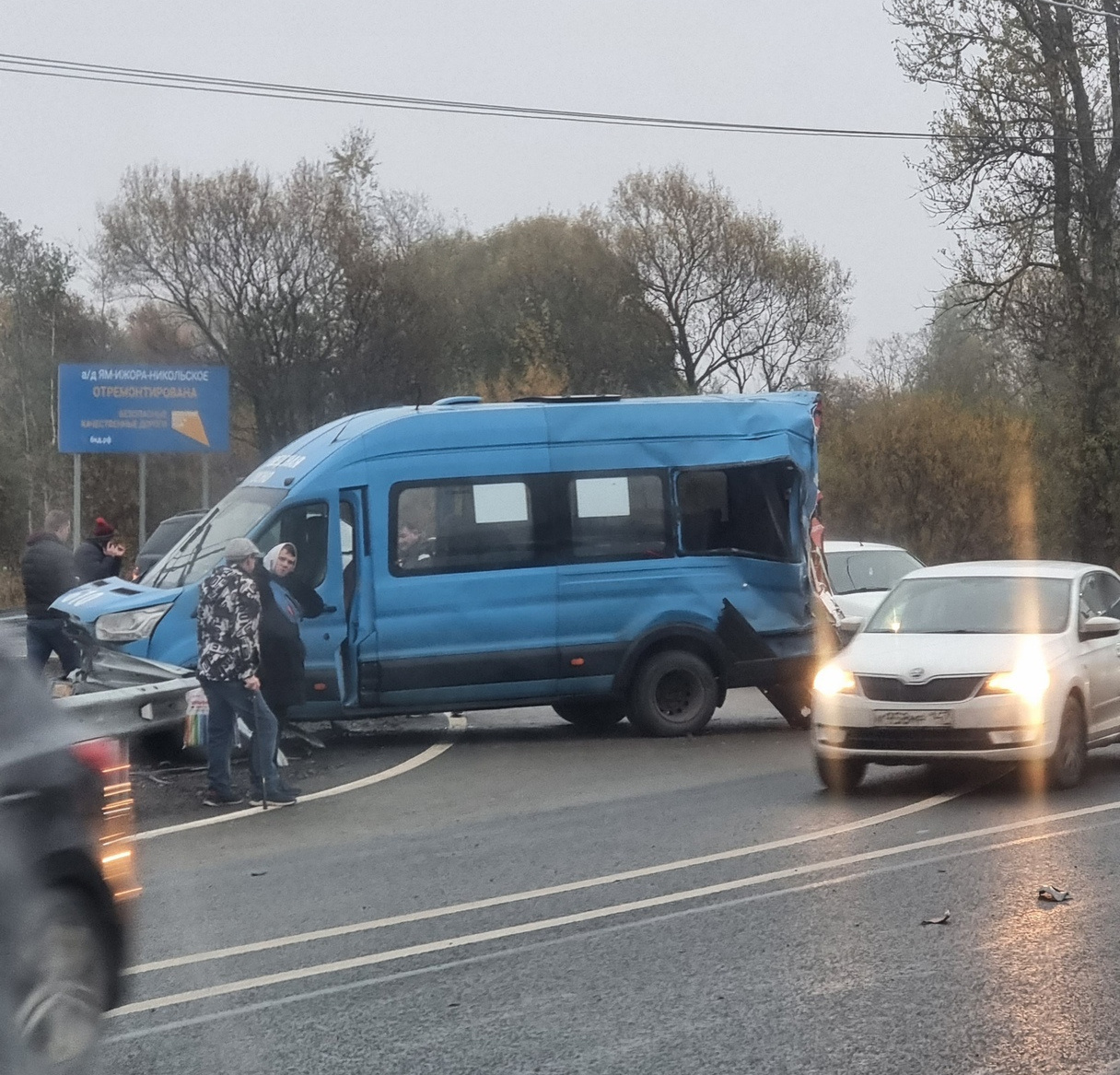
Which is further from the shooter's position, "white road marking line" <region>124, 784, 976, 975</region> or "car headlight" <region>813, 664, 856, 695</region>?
"car headlight" <region>813, 664, 856, 695</region>

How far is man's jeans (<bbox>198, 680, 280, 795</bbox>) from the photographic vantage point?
485 inches

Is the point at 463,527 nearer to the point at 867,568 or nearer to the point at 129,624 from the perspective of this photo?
the point at 129,624

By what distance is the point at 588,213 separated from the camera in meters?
58.6

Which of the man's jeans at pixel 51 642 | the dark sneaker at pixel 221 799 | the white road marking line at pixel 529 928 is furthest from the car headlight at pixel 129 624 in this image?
the white road marking line at pixel 529 928

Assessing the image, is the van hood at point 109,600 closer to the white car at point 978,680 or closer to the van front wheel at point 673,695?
the van front wheel at point 673,695

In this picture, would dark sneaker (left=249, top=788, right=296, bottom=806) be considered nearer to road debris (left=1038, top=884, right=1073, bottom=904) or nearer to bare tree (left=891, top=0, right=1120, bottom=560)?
A: road debris (left=1038, top=884, right=1073, bottom=904)

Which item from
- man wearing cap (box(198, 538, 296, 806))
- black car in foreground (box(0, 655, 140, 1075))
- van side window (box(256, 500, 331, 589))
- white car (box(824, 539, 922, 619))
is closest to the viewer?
black car in foreground (box(0, 655, 140, 1075))

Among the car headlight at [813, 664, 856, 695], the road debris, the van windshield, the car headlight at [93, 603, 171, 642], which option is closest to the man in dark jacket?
the van windshield

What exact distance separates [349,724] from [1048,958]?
38.4 feet

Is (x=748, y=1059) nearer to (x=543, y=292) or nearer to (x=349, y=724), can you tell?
(x=349, y=724)

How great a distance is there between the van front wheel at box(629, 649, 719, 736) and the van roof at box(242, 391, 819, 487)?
1.93 m

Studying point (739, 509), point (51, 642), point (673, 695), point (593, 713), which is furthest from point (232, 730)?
point (51, 642)

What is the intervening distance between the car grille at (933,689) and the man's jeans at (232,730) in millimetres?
4002

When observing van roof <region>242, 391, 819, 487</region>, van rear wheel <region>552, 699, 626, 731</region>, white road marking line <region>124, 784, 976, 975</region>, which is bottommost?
white road marking line <region>124, 784, 976, 975</region>
